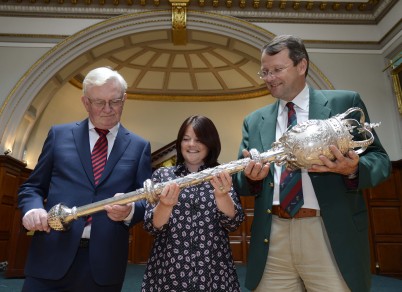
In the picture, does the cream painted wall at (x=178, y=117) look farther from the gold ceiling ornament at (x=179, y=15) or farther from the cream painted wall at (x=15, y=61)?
the gold ceiling ornament at (x=179, y=15)

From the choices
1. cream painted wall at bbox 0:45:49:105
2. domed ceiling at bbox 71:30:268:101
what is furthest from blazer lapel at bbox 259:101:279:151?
domed ceiling at bbox 71:30:268:101

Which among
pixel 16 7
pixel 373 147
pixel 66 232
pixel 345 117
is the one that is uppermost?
pixel 16 7

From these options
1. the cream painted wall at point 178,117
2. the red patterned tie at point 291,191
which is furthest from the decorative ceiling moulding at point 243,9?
the red patterned tie at point 291,191

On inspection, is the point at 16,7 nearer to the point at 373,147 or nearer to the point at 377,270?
the point at 373,147

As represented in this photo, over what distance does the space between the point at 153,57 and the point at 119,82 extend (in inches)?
289

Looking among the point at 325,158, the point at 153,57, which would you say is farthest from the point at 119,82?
the point at 153,57

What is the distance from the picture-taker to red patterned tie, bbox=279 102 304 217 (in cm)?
146

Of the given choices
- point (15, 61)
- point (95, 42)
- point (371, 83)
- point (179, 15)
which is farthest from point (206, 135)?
point (15, 61)

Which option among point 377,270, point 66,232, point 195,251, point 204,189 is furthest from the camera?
point 377,270

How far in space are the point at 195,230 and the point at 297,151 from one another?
2.40ft

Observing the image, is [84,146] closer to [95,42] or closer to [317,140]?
[317,140]

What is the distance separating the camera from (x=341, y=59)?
6.27 m

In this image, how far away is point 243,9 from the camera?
20.8 ft

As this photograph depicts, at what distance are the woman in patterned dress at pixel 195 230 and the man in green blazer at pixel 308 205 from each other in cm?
25
